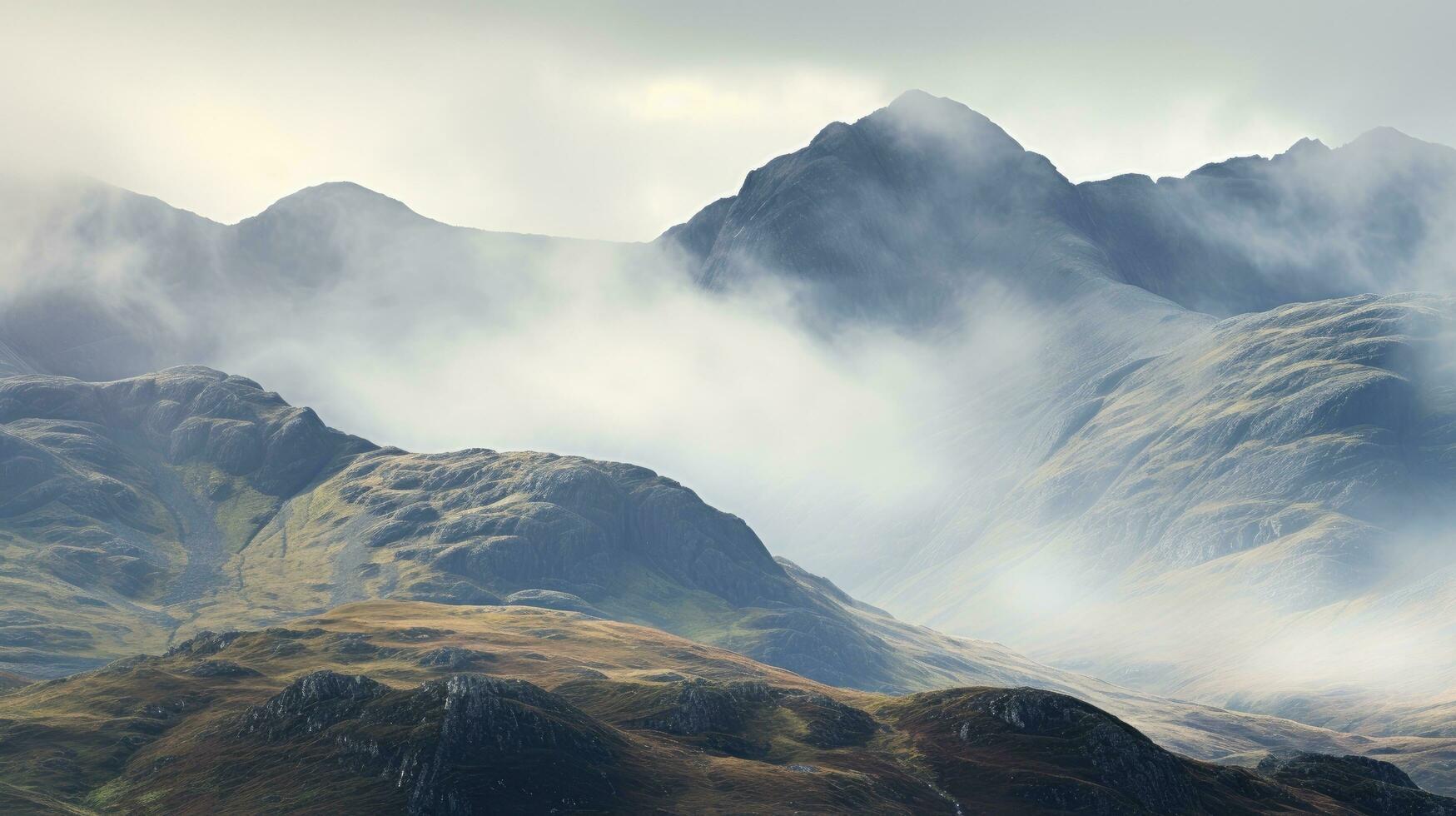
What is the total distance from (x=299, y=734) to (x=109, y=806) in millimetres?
25234

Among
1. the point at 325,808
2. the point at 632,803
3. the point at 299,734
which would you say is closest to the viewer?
the point at 325,808

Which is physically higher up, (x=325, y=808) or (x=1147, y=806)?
(x=1147, y=806)

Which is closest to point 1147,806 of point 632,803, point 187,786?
point 632,803

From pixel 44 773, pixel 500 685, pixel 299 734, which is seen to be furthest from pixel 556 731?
pixel 44 773

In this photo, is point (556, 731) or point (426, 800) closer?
point (426, 800)

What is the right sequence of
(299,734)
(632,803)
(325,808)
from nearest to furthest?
1. (325,808)
2. (632,803)
3. (299,734)

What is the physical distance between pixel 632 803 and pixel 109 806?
67.7m

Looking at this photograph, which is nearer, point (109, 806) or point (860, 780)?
point (109, 806)

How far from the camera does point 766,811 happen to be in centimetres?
17838

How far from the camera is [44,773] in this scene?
186 metres

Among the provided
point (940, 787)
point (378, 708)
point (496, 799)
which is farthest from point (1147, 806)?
point (378, 708)

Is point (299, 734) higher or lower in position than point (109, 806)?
higher

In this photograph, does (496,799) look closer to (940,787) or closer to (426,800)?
(426,800)

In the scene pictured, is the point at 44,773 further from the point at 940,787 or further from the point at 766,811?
the point at 940,787
